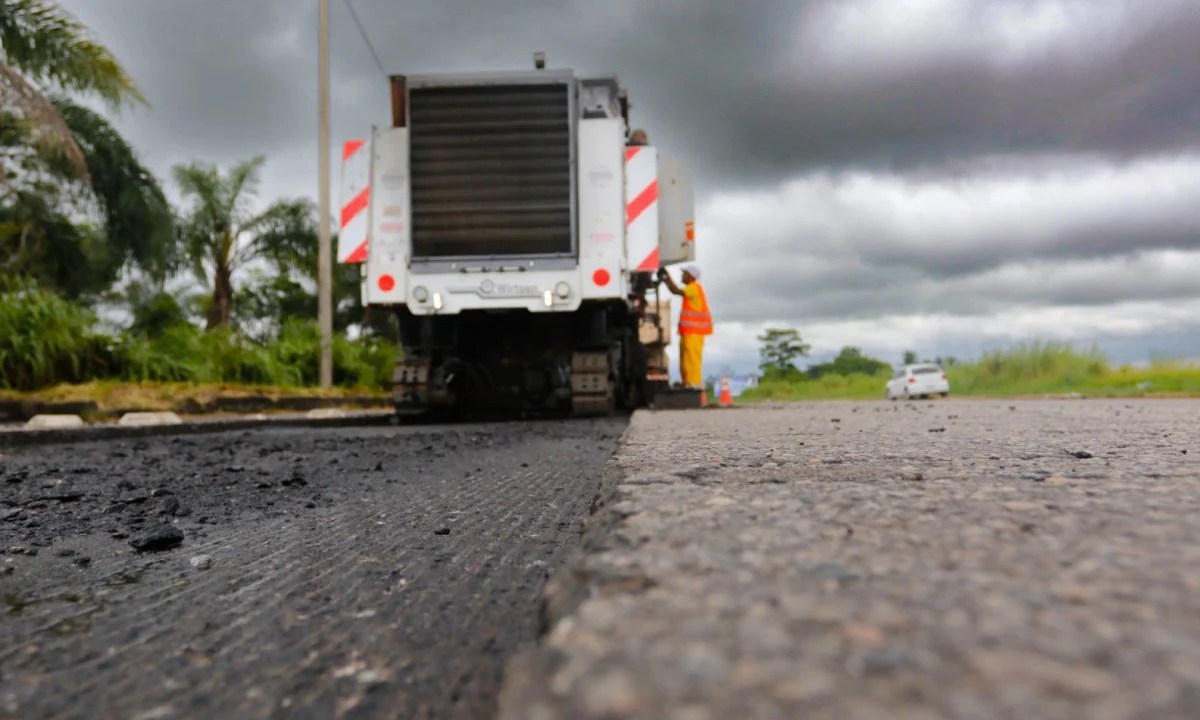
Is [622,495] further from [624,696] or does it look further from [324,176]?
[324,176]

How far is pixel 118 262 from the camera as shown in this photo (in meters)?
18.4

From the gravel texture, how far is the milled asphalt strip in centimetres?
535

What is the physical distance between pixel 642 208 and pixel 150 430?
473cm

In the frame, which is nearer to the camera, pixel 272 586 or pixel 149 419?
pixel 272 586

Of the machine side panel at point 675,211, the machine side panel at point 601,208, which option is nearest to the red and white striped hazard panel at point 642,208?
the machine side panel at point 601,208

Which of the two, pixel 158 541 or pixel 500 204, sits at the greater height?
pixel 500 204

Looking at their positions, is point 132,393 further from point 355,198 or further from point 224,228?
point 224,228

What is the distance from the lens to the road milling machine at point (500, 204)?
8.08 metres

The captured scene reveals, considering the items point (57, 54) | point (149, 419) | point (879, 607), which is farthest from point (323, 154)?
point (879, 607)

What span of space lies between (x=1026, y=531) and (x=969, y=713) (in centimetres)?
68

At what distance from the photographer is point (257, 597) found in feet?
5.87

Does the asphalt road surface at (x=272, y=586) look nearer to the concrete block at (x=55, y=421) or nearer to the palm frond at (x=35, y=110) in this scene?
the concrete block at (x=55, y=421)

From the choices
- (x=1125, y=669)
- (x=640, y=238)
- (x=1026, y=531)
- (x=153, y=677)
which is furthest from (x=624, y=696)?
(x=640, y=238)

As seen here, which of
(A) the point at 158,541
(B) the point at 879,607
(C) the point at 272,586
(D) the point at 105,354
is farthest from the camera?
(D) the point at 105,354
